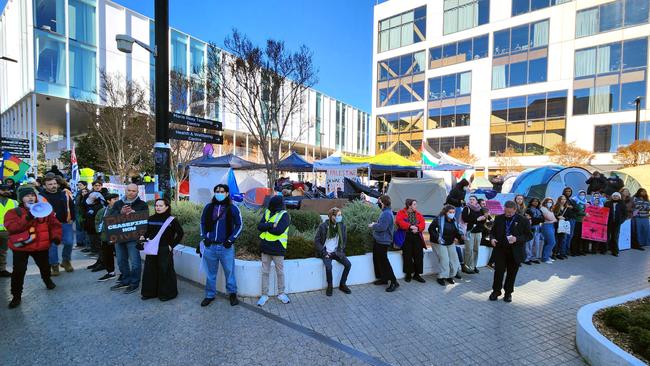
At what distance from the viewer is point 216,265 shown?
16.4ft

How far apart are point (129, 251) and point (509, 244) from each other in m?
6.31

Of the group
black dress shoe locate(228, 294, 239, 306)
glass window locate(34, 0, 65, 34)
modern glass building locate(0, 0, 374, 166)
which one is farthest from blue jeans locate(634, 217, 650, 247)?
glass window locate(34, 0, 65, 34)

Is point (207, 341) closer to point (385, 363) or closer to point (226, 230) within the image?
point (226, 230)

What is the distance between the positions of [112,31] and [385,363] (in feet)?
106

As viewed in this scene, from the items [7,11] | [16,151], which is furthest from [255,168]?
[7,11]

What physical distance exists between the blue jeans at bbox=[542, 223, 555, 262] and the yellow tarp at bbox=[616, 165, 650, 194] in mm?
9983

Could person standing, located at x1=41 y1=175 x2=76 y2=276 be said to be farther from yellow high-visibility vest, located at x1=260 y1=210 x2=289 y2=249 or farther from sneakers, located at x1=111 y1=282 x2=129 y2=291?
yellow high-visibility vest, located at x1=260 y1=210 x2=289 y2=249

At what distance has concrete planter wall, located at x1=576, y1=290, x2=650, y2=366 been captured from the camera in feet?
10.1

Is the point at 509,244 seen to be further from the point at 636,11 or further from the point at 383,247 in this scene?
the point at 636,11

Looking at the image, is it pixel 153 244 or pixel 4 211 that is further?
pixel 4 211

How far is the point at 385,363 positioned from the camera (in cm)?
350

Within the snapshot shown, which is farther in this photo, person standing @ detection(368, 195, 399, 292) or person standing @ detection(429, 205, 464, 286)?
person standing @ detection(429, 205, 464, 286)

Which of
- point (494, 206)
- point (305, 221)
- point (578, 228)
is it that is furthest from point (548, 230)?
point (305, 221)

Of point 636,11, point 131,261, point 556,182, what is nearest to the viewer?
point 131,261
